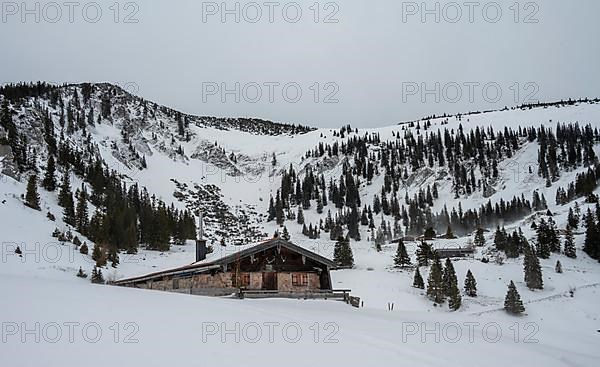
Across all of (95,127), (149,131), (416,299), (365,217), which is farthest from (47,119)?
(416,299)

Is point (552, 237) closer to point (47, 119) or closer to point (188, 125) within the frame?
point (47, 119)

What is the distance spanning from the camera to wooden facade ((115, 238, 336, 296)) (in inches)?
764

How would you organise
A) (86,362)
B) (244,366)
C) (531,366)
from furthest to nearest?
(531,366)
(244,366)
(86,362)

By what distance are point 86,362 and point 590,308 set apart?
3506 cm

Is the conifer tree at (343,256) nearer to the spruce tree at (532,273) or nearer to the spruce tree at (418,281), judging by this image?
the spruce tree at (418,281)

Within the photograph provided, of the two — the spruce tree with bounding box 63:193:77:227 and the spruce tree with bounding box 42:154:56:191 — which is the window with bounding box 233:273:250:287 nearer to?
the spruce tree with bounding box 63:193:77:227

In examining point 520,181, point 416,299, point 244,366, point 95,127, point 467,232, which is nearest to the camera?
point 244,366

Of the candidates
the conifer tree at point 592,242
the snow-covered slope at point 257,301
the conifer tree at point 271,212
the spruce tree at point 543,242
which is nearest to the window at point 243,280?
the snow-covered slope at point 257,301

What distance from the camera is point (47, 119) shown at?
233ft

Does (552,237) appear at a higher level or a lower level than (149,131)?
lower

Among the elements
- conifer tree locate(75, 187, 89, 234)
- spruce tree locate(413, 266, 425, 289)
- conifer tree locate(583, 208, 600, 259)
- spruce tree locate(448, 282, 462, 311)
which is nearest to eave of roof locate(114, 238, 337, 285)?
spruce tree locate(448, 282, 462, 311)

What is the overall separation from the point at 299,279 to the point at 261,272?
5.73ft

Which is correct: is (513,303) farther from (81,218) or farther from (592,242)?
(81,218)

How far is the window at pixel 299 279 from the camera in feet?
68.3
